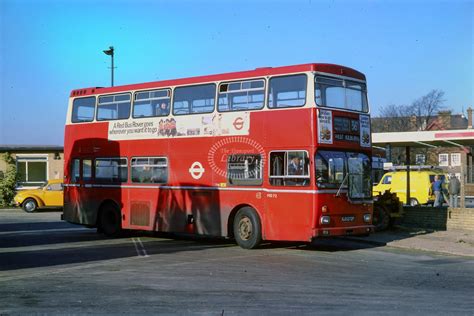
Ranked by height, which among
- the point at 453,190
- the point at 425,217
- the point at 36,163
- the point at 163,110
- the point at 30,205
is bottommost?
the point at 30,205

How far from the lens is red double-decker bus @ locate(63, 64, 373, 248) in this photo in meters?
13.0

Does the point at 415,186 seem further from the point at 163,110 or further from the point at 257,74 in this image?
the point at 257,74

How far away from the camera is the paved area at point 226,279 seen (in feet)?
25.0

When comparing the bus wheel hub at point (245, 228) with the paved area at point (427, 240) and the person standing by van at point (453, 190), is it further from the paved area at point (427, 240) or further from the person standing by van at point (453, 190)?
the person standing by van at point (453, 190)

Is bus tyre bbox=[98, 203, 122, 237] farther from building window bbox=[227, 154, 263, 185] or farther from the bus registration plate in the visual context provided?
the bus registration plate

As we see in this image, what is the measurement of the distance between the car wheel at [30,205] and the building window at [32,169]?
6.31 m

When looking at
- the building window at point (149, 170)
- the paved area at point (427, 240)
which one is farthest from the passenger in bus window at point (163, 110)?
the paved area at point (427, 240)

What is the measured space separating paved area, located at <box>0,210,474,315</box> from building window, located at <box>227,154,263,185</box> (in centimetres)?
171

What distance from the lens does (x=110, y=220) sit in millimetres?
17500

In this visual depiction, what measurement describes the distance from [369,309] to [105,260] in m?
6.60

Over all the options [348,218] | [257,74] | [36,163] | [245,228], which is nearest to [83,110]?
[257,74]

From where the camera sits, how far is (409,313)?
7.25 metres

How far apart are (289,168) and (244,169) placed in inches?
52.7

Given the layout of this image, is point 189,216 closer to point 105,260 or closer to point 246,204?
point 246,204
